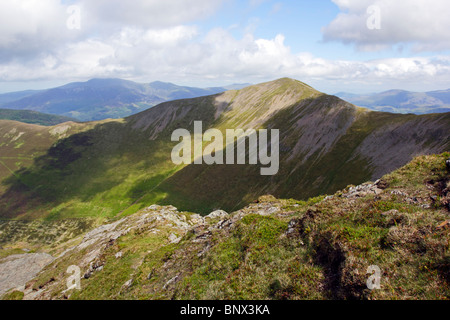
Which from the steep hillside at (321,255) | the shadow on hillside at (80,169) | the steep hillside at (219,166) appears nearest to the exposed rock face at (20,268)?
the steep hillside at (321,255)

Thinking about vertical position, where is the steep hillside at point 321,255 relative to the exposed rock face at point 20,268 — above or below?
above

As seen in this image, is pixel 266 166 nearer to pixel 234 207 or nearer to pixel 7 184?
pixel 234 207

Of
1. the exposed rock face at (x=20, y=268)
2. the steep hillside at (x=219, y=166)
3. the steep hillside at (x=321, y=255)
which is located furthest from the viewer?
the steep hillside at (x=219, y=166)

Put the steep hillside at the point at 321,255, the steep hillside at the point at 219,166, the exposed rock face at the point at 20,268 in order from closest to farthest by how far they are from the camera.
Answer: the steep hillside at the point at 321,255 < the exposed rock face at the point at 20,268 < the steep hillside at the point at 219,166

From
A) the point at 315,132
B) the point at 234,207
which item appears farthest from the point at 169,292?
the point at 315,132

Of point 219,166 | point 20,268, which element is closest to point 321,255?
point 20,268

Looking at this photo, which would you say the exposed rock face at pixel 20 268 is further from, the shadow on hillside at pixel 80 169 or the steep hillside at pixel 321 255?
the shadow on hillside at pixel 80 169

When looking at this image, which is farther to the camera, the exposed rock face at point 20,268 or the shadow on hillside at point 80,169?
the shadow on hillside at point 80,169
